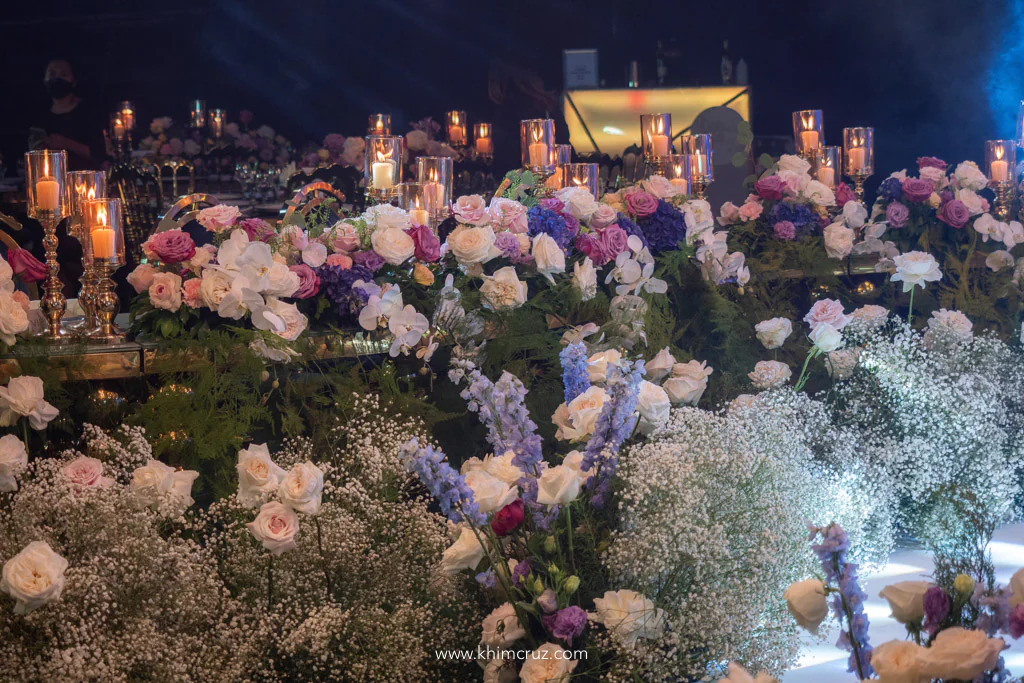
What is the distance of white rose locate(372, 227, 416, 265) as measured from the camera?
7.36 feet

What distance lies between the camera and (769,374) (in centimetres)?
Result: 246

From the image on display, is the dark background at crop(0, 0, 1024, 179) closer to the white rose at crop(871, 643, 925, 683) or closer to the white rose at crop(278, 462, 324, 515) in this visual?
the white rose at crop(278, 462, 324, 515)

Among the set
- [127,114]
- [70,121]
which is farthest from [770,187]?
[70,121]

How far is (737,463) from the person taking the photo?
1.68 m

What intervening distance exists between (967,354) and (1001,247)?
2.60ft

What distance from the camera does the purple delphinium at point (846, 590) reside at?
3.24ft

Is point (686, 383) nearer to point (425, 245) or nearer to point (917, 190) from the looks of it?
point (425, 245)

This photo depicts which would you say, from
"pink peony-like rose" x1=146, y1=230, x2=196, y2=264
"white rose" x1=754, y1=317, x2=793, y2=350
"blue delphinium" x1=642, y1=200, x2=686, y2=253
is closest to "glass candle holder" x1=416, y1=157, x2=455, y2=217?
"blue delphinium" x1=642, y1=200, x2=686, y2=253

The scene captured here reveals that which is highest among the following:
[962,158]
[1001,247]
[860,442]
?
[962,158]

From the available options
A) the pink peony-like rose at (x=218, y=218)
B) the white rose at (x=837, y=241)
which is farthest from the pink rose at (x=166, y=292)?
the white rose at (x=837, y=241)

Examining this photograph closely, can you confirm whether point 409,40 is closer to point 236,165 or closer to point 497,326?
point 236,165

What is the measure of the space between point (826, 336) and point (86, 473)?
1.54 meters

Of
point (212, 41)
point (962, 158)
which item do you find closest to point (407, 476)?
point (962, 158)

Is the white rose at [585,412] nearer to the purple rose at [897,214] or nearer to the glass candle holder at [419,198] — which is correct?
the glass candle holder at [419,198]
